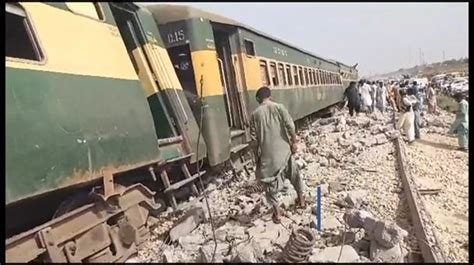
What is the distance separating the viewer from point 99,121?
4.47 meters

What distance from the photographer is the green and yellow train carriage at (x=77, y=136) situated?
12.0ft

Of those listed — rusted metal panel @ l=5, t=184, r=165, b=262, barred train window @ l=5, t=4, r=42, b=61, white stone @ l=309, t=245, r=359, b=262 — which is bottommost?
white stone @ l=309, t=245, r=359, b=262

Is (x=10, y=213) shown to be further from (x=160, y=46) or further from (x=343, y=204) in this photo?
(x=343, y=204)

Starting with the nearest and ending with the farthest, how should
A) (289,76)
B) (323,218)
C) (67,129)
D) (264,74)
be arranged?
(67,129) → (323,218) → (264,74) → (289,76)

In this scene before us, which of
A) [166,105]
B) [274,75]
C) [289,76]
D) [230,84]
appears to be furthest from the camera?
[289,76]

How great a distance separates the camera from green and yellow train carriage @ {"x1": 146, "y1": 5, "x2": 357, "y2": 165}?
6.93m

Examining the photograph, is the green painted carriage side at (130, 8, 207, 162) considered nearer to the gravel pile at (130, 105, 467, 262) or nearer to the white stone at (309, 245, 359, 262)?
the gravel pile at (130, 105, 467, 262)

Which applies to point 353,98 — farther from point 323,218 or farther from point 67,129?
point 67,129

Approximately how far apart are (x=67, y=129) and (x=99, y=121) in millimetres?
484

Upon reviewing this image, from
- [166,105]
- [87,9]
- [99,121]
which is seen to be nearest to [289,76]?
[166,105]

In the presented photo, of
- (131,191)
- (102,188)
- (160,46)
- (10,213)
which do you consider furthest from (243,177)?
(10,213)

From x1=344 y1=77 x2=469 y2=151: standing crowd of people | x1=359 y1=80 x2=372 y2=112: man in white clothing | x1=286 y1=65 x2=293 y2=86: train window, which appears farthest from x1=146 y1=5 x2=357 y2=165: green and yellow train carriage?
x1=359 y1=80 x2=372 y2=112: man in white clothing

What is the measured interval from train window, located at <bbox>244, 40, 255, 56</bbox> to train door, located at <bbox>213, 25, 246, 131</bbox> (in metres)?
0.52

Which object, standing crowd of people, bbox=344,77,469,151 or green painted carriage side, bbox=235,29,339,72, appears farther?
standing crowd of people, bbox=344,77,469,151
